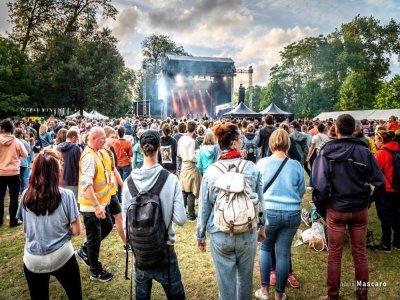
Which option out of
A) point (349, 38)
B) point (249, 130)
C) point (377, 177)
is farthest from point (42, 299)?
point (349, 38)

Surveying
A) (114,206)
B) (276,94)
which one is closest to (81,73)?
(114,206)

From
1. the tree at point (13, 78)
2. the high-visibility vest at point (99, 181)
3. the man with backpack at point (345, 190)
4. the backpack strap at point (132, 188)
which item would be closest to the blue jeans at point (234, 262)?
the backpack strap at point (132, 188)

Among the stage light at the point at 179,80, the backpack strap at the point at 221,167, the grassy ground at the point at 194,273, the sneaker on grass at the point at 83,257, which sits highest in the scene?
the stage light at the point at 179,80

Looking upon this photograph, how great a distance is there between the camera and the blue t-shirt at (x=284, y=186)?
2.84 meters

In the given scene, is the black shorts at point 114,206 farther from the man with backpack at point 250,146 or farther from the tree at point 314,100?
the tree at point 314,100

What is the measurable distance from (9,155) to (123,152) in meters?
2.18

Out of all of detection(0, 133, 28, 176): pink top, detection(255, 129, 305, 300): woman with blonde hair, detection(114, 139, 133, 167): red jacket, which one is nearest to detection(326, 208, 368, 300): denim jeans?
detection(255, 129, 305, 300): woman with blonde hair

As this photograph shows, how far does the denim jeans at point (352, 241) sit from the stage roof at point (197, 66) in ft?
105

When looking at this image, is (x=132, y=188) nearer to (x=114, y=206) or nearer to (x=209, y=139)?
(x=114, y=206)

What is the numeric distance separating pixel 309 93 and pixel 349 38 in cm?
1129

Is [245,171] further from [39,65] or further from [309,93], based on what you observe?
[309,93]

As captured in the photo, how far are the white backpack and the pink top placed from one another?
15.5 feet

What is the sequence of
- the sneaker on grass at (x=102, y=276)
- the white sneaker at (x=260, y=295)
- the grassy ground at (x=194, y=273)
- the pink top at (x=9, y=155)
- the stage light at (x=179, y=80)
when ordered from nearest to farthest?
the white sneaker at (x=260, y=295) < the grassy ground at (x=194, y=273) < the sneaker on grass at (x=102, y=276) < the pink top at (x=9, y=155) < the stage light at (x=179, y=80)

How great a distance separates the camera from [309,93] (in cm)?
4384
